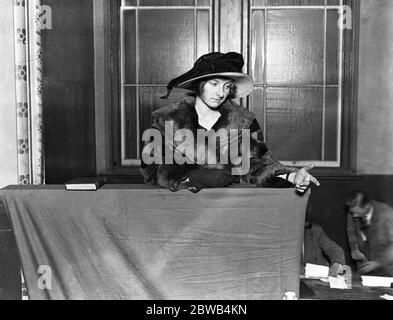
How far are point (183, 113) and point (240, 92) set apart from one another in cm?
43

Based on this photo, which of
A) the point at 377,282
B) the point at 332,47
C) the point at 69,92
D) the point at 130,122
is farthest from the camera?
the point at 130,122

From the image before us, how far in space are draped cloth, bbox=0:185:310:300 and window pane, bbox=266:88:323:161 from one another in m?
2.59

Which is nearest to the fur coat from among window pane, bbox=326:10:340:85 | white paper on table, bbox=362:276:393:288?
white paper on table, bbox=362:276:393:288

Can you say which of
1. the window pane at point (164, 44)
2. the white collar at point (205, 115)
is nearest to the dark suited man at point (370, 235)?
the white collar at point (205, 115)

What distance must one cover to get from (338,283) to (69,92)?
2623 mm

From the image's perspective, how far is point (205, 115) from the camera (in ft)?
11.4

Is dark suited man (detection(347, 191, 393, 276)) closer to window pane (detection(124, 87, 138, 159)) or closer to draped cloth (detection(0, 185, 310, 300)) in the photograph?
draped cloth (detection(0, 185, 310, 300))

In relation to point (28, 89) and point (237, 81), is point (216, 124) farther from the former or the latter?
point (28, 89)

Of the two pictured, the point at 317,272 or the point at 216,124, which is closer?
the point at 216,124

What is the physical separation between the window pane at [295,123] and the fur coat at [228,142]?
6.38ft

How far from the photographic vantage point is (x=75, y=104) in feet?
15.4

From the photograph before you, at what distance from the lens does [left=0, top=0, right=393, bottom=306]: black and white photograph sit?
2871 millimetres

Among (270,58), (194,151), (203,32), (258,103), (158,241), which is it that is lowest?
(158,241)

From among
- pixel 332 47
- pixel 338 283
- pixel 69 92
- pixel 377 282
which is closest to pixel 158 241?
pixel 338 283
